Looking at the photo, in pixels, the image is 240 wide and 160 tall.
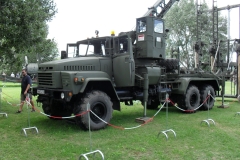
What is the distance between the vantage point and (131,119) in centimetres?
941

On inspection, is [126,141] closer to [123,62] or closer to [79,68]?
[79,68]

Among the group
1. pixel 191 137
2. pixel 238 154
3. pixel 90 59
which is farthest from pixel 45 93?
pixel 238 154

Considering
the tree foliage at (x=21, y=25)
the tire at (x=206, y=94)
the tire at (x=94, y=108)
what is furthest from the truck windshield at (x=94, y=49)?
the tire at (x=206, y=94)

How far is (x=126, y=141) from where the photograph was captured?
6430 millimetres

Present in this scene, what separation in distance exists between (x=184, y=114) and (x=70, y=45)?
194 inches

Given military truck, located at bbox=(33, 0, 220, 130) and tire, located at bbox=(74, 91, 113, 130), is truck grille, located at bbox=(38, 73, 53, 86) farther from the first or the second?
tire, located at bbox=(74, 91, 113, 130)

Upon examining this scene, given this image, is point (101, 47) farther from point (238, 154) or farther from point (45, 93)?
→ point (238, 154)

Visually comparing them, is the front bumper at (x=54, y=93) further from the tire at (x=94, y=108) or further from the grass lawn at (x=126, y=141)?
the grass lawn at (x=126, y=141)

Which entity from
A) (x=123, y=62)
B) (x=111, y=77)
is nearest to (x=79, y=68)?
(x=111, y=77)

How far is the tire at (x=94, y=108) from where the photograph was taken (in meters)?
7.15

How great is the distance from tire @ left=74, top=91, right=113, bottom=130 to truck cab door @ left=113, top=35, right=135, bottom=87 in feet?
3.06

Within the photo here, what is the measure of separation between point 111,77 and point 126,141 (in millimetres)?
2551

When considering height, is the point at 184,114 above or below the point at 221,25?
below

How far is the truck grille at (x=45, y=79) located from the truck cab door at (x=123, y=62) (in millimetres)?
1971
